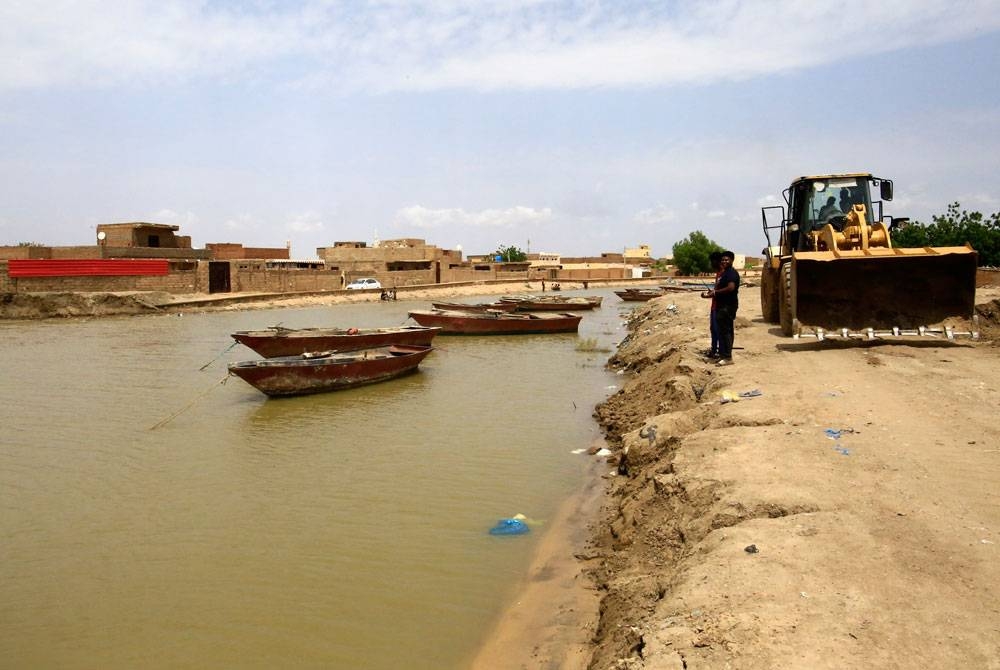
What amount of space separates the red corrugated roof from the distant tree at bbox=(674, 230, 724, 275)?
182 feet

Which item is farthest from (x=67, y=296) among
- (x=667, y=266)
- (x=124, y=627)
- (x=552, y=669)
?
(x=667, y=266)

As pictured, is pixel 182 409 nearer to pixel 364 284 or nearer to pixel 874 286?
pixel 874 286

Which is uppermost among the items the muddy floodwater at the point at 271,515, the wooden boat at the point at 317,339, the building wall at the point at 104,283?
the building wall at the point at 104,283

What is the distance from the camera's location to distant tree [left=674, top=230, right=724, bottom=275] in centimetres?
7869

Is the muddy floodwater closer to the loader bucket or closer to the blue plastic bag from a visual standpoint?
the blue plastic bag

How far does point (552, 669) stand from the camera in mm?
4426

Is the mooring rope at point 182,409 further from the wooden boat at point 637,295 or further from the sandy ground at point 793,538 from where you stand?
the wooden boat at point 637,295

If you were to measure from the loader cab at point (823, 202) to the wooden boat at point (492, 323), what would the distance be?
1290cm

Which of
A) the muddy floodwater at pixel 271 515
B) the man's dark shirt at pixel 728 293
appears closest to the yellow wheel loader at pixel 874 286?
the man's dark shirt at pixel 728 293

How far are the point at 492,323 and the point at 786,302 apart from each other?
1411cm

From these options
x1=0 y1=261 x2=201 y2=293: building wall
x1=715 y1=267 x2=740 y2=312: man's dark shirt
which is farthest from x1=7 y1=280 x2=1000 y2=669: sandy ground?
x1=0 y1=261 x2=201 y2=293: building wall

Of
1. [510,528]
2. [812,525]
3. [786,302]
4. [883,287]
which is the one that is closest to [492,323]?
[786,302]

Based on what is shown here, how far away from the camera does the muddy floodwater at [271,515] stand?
5.13 metres

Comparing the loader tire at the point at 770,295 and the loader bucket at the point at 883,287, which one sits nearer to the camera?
the loader bucket at the point at 883,287
